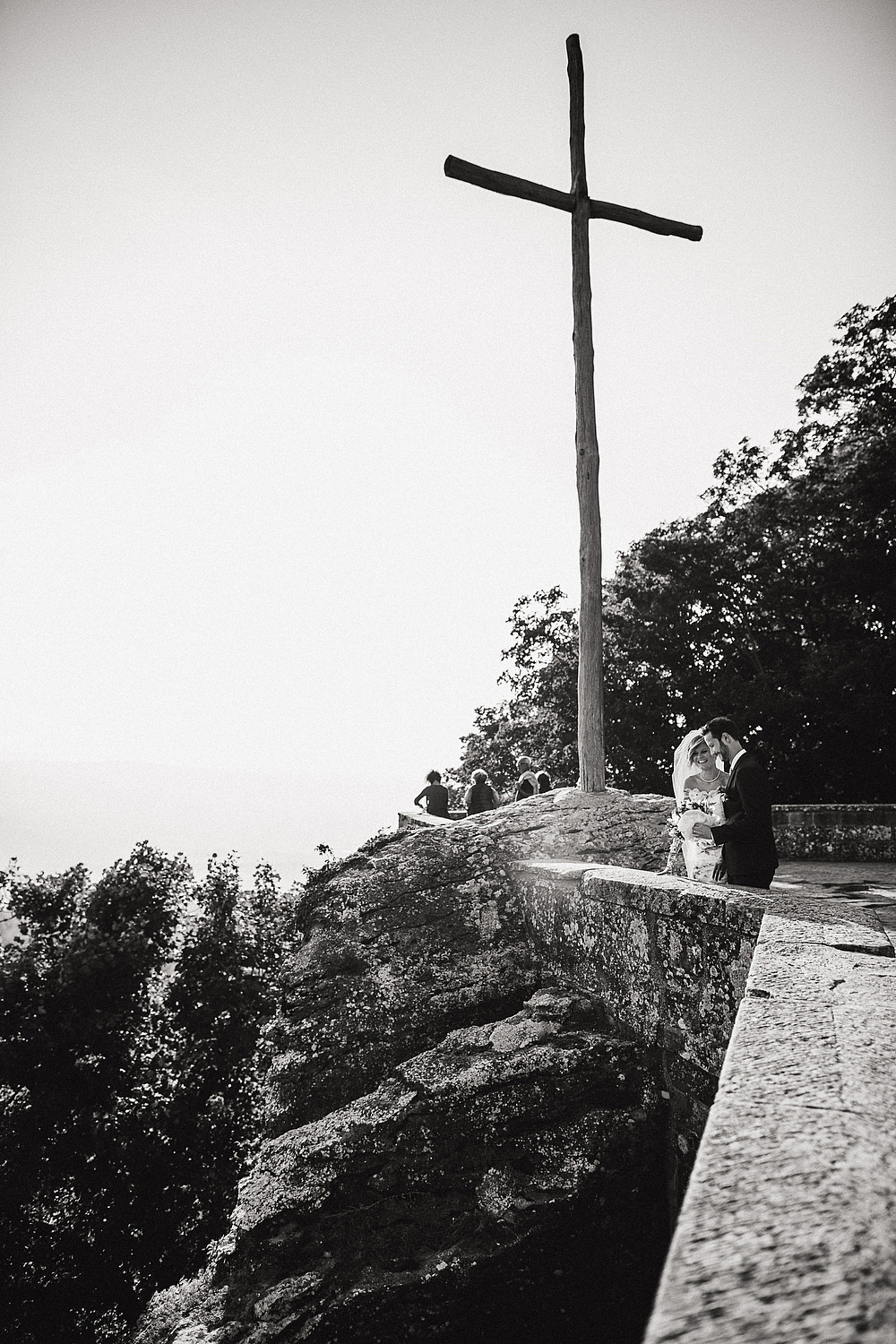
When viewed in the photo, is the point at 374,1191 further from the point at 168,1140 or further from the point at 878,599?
the point at 878,599

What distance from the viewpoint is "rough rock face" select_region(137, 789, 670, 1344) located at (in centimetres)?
257

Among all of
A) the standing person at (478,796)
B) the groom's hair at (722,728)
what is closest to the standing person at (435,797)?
the standing person at (478,796)

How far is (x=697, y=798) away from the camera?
4949 millimetres

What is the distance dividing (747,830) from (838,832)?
4.07m

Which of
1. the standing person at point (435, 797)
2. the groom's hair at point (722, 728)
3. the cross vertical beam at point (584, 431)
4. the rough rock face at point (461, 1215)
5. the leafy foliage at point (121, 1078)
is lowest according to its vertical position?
the leafy foliage at point (121, 1078)

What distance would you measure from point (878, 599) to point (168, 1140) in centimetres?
Answer: 1891

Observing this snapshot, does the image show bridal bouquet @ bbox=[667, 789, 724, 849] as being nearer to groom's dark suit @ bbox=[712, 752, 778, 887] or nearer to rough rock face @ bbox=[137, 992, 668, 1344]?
groom's dark suit @ bbox=[712, 752, 778, 887]

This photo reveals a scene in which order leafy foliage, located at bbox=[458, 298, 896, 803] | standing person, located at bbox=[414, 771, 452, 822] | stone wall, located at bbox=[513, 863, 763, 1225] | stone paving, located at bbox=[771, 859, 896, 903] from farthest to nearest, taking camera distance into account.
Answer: leafy foliage, located at bbox=[458, 298, 896, 803] < standing person, located at bbox=[414, 771, 452, 822] < stone paving, located at bbox=[771, 859, 896, 903] < stone wall, located at bbox=[513, 863, 763, 1225]

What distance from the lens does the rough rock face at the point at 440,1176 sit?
2566mm

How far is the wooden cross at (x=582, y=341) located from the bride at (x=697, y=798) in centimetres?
201

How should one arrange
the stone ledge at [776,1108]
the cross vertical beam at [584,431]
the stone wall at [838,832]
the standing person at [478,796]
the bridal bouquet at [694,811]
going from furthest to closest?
the standing person at [478,796] → the cross vertical beam at [584,431] → the stone wall at [838,832] → the bridal bouquet at [694,811] → the stone ledge at [776,1108]

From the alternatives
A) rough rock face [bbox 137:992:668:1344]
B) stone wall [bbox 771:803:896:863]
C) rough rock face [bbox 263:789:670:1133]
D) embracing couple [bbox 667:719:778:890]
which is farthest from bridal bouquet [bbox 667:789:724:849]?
stone wall [bbox 771:803:896:863]

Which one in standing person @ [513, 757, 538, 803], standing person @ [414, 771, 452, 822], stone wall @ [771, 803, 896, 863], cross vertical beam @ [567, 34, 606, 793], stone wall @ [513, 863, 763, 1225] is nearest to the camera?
stone wall @ [513, 863, 763, 1225]

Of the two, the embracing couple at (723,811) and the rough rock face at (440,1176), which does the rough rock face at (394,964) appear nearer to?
the rough rock face at (440,1176)
